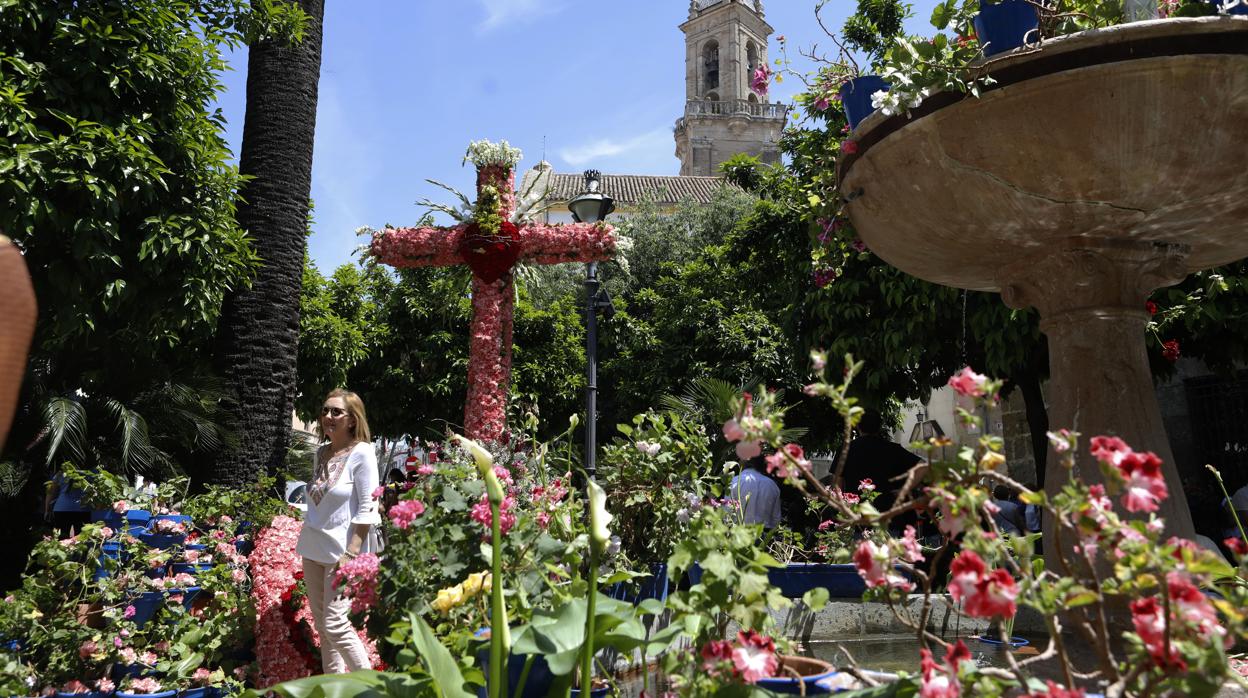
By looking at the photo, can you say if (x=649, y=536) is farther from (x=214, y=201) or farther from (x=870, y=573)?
(x=214, y=201)

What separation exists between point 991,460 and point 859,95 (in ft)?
7.45

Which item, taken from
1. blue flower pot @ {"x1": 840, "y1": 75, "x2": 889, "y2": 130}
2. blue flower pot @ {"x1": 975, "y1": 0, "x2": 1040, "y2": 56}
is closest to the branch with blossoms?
blue flower pot @ {"x1": 975, "y1": 0, "x2": 1040, "y2": 56}

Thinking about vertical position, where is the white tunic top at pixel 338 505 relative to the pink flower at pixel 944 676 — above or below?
above

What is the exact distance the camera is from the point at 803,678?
168 centimetres

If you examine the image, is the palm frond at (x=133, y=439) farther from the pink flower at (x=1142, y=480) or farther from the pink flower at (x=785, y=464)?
the pink flower at (x=1142, y=480)

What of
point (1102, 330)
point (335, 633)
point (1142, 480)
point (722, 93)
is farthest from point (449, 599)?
point (722, 93)

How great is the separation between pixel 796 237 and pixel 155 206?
8658mm

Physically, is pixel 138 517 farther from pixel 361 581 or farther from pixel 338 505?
pixel 361 581

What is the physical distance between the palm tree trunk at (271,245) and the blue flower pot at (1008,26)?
16.5 feet

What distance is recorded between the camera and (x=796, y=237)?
12.1 metres

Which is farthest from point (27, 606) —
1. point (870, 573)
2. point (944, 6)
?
point (944, 6)

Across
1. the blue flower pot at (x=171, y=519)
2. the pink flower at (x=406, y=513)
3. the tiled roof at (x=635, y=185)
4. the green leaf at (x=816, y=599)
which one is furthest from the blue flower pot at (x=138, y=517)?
the tiled roof at (x=635, y=185)

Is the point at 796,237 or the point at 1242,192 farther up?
the point at 796,237

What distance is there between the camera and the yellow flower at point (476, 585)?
2.37 m
